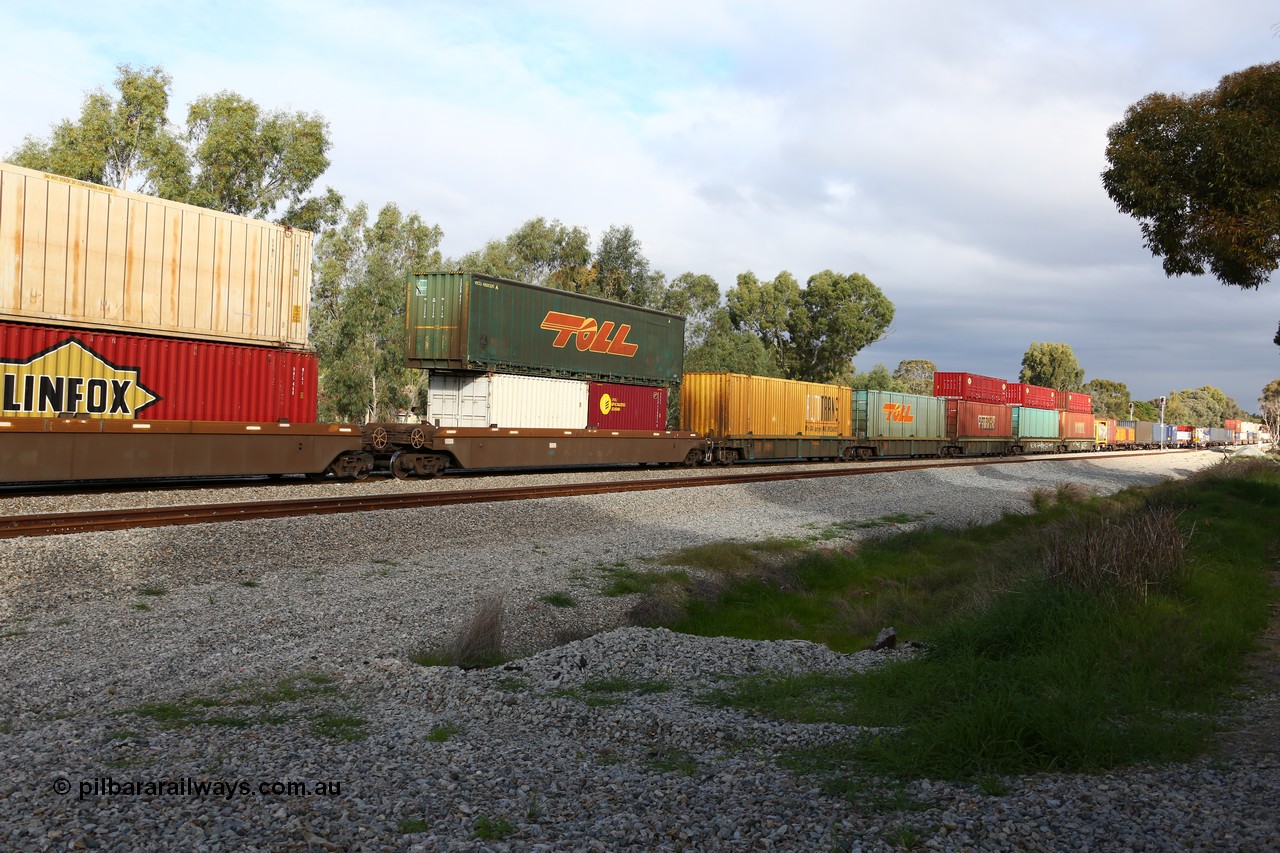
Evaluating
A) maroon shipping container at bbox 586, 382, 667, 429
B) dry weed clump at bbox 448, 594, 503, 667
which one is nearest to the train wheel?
maroon shipping container at bbox 586, 382, 667, 429

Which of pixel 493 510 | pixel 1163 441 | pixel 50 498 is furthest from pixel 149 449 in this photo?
pixel 1163 441

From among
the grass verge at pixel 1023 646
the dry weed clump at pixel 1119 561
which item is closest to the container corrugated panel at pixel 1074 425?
the grass verge at pixel 1023 646

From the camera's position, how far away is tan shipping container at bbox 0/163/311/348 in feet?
46.3

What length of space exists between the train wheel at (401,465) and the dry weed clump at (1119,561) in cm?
1516

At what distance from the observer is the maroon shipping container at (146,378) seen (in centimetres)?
1412

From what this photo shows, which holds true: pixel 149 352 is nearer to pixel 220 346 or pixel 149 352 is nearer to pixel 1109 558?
pixel 220 346

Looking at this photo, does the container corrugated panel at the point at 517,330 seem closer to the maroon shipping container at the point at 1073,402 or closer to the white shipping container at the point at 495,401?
the white shipping container at the point at 495,401

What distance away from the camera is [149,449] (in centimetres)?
1511

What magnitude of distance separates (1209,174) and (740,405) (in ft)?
57.3

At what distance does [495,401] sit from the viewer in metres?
22.5

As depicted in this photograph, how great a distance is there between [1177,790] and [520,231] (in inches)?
2253

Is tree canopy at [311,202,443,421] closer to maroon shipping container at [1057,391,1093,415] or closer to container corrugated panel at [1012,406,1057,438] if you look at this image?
container corrugated panel at [1012,406,1057,438]

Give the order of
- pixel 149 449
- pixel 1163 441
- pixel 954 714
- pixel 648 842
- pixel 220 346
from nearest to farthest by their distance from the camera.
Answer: pixel 648 842, pixel 954 714, pixel 149 449, pixel 220 346, pixel 1163 441

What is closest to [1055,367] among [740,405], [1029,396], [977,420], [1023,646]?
[1029,396]
